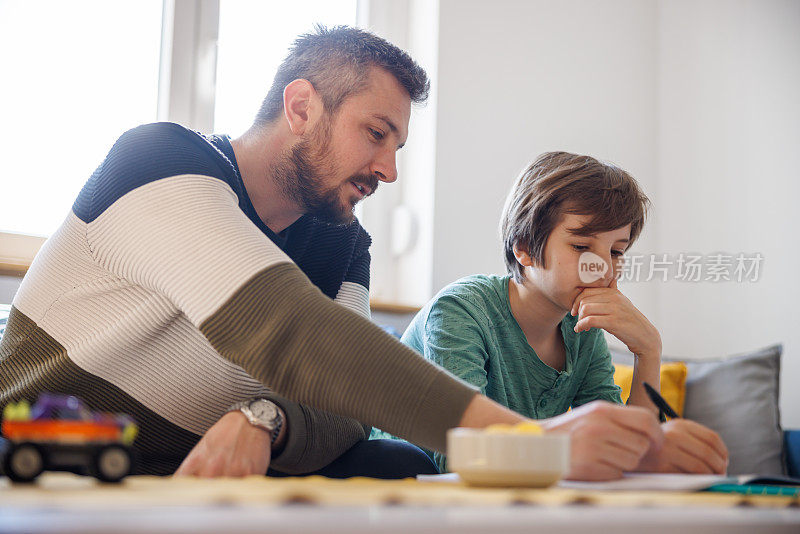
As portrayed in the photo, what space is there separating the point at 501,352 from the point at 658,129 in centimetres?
205

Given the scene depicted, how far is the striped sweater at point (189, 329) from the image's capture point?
0.70 meters

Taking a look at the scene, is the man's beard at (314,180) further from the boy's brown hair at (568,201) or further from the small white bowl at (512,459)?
the small white bowl at (512,459)

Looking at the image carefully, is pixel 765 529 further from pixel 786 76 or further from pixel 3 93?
pixel 786 76

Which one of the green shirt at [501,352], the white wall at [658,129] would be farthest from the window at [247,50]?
the green shirt at [501,352]

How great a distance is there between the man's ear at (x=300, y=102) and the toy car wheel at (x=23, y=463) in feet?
3.16

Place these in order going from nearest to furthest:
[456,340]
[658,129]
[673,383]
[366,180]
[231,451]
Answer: [231,451]
[456,340]
[366,180]
[673,383]
[658,129]

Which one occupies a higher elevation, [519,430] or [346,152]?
[346,152]

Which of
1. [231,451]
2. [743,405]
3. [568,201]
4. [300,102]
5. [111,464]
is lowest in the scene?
[743,405]

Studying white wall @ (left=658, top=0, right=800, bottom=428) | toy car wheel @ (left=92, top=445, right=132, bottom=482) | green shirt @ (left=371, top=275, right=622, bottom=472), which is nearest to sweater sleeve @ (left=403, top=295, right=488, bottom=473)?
green shirt @ (left=371, top=275, right=622, bottom=472)

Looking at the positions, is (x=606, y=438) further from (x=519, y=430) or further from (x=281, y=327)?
(x=281, y=327)

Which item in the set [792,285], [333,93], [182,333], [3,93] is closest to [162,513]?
Result: [182,333]

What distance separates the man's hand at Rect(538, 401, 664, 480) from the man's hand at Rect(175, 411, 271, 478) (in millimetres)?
339

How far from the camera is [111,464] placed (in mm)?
502

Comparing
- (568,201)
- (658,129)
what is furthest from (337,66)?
(658,129)
